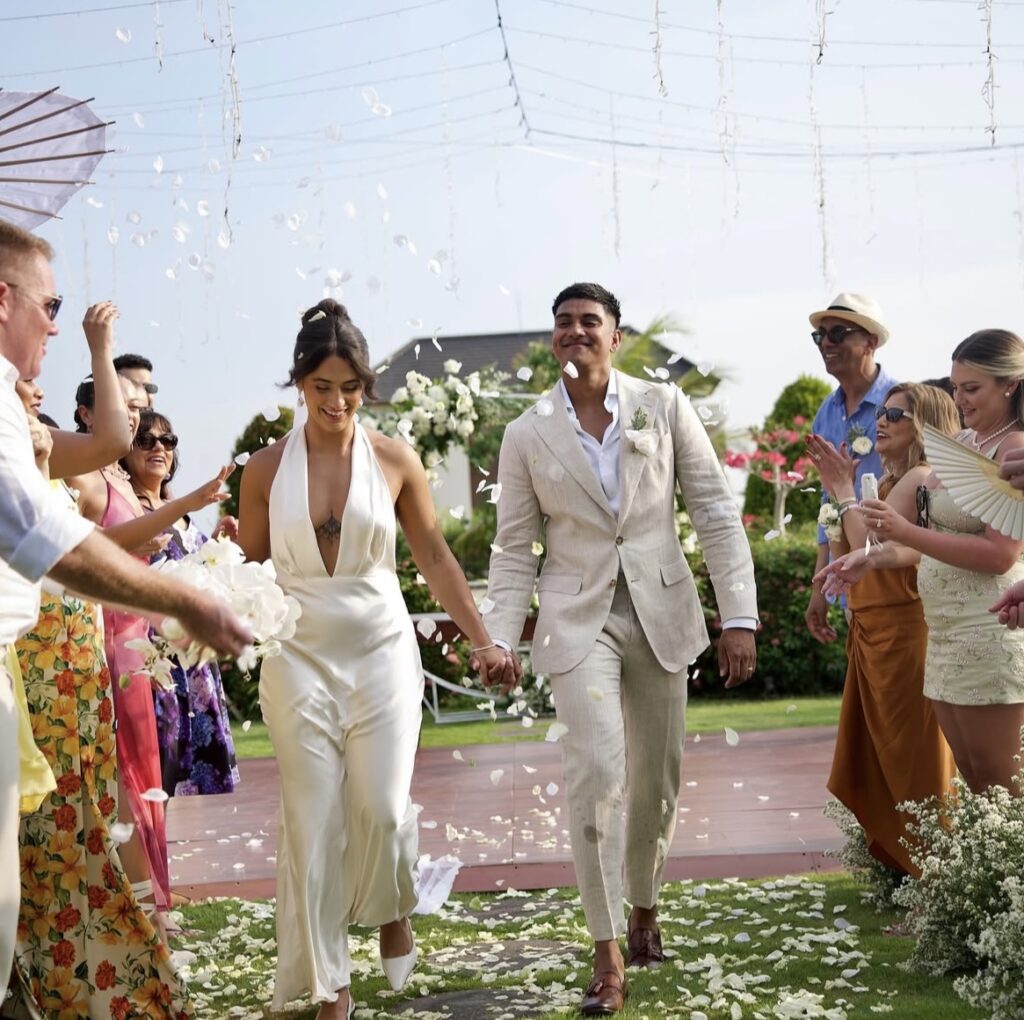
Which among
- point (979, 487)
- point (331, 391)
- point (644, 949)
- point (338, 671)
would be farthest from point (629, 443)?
point (644, 949)

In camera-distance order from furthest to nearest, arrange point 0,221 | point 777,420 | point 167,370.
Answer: point 777,420
point 167,370
point 0,221

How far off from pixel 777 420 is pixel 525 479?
1719 centimetres

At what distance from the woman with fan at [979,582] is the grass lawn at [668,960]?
0.83 meters

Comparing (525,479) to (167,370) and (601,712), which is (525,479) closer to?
(601,712)

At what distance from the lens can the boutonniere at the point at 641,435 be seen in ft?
17.7

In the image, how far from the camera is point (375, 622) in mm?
5152

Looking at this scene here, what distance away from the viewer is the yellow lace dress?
5270mm

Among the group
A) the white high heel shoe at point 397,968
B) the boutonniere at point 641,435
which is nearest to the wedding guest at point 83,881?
the white high heel shoe at point 397,968

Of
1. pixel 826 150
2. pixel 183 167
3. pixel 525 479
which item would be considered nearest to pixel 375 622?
pixel 525 479

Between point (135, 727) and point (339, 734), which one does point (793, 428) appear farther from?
point (339, 734)

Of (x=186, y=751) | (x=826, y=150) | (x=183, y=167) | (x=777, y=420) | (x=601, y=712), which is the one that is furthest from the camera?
(x=777, y=420)

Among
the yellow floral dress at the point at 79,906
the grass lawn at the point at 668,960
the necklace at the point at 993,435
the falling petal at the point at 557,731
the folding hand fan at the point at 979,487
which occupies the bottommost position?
the grass lawn at the point at 668,960

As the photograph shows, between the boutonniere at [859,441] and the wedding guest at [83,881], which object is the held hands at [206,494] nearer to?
the wedding guest at [83,881]

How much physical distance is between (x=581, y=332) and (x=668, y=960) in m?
2.34
